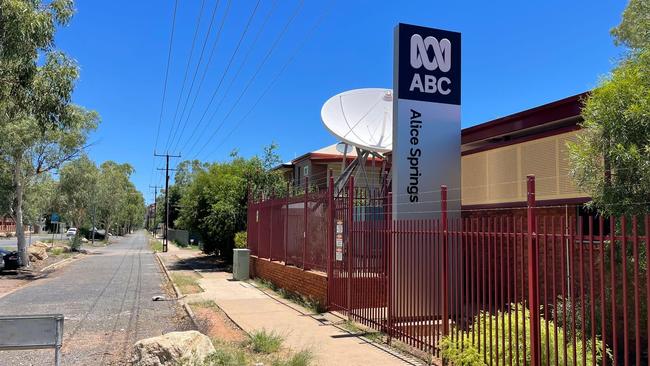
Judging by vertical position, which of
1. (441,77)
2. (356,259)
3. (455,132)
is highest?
(441,77)

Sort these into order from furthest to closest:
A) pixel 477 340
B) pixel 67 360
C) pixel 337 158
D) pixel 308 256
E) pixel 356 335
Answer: pixel 337 158
pixel 308 256
pixel 356 335
pixel 67 360
pixel 477 340

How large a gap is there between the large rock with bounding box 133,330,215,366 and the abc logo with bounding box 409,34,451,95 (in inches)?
258

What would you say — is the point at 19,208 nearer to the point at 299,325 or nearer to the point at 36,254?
the point at 36,254

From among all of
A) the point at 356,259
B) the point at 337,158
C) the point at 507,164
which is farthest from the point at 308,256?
the point at 337,158

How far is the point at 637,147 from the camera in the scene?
6.18 m

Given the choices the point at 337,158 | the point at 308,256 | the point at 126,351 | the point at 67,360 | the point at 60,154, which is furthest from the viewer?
the point at 337,158

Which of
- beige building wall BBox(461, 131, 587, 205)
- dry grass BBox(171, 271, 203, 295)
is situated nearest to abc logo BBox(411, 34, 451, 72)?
beige building wall BBox(461, 131, 587, 205)

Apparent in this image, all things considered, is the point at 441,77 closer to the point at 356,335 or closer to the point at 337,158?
the point at 356,335

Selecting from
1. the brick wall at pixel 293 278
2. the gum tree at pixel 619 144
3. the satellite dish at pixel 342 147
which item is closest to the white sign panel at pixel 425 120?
the brick wall at pixel 293 278

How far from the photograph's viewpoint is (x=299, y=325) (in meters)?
10.8

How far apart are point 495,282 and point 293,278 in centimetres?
905

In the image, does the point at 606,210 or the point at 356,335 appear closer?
the point at 606,210

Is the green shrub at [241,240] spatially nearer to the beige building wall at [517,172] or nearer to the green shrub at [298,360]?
A: the beige building wall at [517,172]

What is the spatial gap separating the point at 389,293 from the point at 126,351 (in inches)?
178
